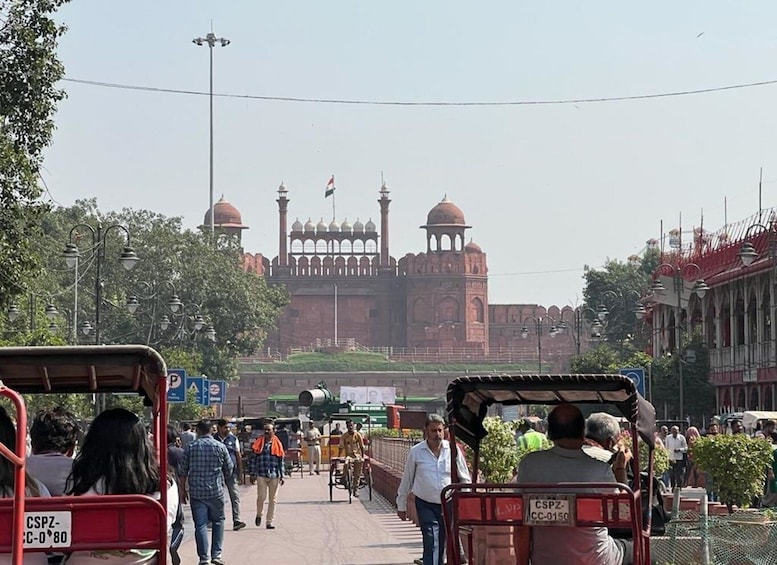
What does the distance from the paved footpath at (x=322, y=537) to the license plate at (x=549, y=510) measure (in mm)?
7913

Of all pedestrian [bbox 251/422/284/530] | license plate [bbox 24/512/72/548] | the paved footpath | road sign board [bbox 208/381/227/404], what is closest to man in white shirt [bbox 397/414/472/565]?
the paved footpath

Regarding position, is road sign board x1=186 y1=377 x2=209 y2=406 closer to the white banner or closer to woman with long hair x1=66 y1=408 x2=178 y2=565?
woman with long hair x1=66 y1=408 x2=178 y2=565

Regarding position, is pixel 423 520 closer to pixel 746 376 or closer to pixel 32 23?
pixel 32 23

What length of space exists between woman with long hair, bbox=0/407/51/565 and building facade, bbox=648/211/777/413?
3492 centimetres

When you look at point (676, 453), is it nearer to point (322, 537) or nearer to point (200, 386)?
point (200, 386)

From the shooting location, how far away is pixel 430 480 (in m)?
11.3

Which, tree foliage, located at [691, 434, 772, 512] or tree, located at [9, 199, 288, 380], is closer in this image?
tree foliage, located at [691, 434, 772, 512]

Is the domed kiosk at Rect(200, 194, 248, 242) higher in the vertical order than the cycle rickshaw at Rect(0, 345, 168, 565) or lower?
higher

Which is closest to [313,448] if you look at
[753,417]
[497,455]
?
[753,417]

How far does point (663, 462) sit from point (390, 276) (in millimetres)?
109498

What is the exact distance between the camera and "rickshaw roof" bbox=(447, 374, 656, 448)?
7492 mm

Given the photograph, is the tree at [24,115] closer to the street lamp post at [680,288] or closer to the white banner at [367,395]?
the street lamp post at [680,288]

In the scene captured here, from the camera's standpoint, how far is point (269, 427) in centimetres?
1969

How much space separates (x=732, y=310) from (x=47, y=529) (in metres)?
47.8
